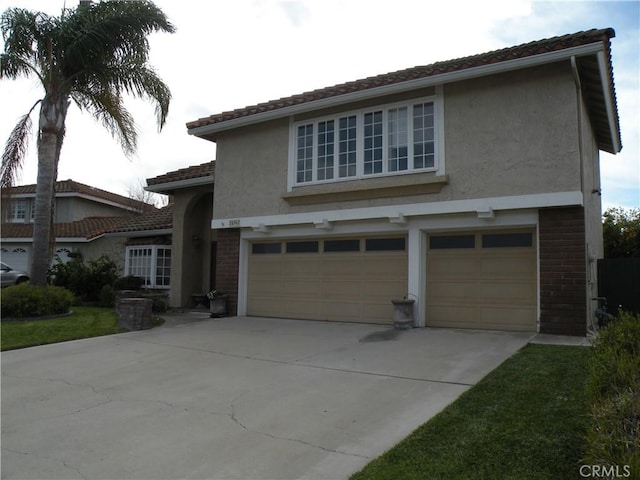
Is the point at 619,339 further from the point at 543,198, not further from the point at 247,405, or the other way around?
the point at 543,198

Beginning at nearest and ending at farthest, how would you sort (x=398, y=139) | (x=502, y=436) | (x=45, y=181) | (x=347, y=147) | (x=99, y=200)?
(x=502, y=436), (x=398, y=139), (x=347, y=147), (x=45, y=181), (x=99, y=200)

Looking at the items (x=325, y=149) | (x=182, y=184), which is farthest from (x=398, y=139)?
(x=182, y=184)

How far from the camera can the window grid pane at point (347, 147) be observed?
12.0 meters

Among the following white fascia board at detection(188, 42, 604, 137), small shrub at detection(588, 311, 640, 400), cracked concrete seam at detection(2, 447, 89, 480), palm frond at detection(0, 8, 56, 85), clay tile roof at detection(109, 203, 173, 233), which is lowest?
cracked concrete seam at detection(2, 447, 89, 480)

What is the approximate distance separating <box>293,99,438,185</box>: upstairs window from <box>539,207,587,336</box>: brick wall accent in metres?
2.78

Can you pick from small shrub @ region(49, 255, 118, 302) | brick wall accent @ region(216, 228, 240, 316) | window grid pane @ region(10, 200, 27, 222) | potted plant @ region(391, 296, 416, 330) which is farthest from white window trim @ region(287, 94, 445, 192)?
window grid pane @ region(10, 200, 27, 222)

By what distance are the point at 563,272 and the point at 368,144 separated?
5.06 meters

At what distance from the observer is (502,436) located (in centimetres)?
432

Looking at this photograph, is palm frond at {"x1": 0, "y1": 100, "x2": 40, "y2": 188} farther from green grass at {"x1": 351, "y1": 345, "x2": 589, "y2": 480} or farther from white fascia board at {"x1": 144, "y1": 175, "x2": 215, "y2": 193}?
green grass at {"x1": 351, "y1": 345, "x2": 589, "y2": 480}

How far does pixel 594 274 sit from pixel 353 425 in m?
8.74

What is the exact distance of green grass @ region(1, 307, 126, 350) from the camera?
1019 cm

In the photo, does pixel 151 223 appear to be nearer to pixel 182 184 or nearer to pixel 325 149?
pixel 182 184

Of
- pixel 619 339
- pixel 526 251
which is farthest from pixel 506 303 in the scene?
pixel 619 339

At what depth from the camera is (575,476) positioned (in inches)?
139
